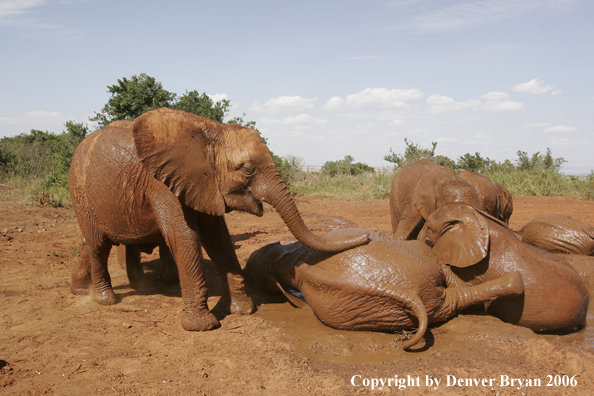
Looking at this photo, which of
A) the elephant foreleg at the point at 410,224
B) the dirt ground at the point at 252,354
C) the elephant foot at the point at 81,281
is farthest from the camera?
the elephant foreleg at the point at 410,224

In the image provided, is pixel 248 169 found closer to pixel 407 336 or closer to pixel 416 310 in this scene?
pixel 416 310

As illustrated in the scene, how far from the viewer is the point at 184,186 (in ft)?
13.1

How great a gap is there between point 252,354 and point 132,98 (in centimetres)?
1201

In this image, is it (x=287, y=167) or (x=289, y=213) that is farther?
(x=287, y=167)

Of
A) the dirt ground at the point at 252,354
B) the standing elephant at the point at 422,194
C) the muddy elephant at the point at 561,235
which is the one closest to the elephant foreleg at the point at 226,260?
the dirt ground at the point at 252,354

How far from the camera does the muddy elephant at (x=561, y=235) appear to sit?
17.7 feet

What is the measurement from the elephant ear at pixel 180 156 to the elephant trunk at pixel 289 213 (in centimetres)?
48

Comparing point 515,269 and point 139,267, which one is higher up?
point 515,269

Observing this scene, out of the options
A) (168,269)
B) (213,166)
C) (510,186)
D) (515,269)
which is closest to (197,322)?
(213,166)

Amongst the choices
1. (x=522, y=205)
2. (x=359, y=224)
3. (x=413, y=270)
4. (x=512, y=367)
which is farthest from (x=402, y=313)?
(x=522, y=205)

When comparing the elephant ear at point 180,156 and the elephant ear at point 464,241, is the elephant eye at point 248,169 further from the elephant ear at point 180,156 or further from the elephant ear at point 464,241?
the elephant ear at point 464,241

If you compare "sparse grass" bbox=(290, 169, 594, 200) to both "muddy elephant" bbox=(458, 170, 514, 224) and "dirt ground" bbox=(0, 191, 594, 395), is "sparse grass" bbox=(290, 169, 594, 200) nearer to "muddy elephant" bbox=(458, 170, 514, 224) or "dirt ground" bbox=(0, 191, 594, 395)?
"muddy elephant" bbox=(458, 170, 514, 224)

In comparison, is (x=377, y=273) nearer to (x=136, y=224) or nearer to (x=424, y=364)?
(x=424, y=364)

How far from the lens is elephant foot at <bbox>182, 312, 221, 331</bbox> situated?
4172 mm
